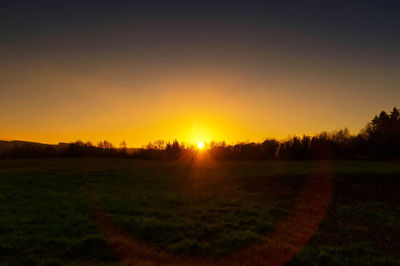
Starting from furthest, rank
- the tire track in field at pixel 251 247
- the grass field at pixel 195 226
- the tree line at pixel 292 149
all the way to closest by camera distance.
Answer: the tree line at pixel 292 149
the grass field at pixel 195 226
the tire track in field at pixel 251 247

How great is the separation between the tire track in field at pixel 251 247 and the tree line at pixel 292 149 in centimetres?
5028

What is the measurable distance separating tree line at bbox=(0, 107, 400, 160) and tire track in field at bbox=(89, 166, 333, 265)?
165ft

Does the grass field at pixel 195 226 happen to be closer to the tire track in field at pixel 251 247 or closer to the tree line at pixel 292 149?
the tire track in field at pixel 251 247

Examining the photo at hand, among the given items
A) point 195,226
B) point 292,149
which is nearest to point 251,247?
point 195,226

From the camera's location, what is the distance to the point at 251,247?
27.6ft

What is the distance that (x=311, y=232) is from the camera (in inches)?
404

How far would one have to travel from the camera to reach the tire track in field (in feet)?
24.5

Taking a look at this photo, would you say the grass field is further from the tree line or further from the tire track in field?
the tree line

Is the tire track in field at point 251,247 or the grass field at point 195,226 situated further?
the grass field at point 195,226

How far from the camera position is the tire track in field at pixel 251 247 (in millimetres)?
7477

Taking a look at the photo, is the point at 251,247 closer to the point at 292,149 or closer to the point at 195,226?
the point at 195,226

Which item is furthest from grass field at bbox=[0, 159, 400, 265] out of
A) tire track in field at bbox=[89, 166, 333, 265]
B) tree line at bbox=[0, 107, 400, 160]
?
tree line at bbox=[0, 107, 400, 160]

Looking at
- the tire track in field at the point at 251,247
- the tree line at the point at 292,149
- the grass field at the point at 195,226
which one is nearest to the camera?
the tire track in field at the point at 251,247

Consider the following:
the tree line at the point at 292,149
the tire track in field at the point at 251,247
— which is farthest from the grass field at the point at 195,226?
the tree line at the point at 292,149
